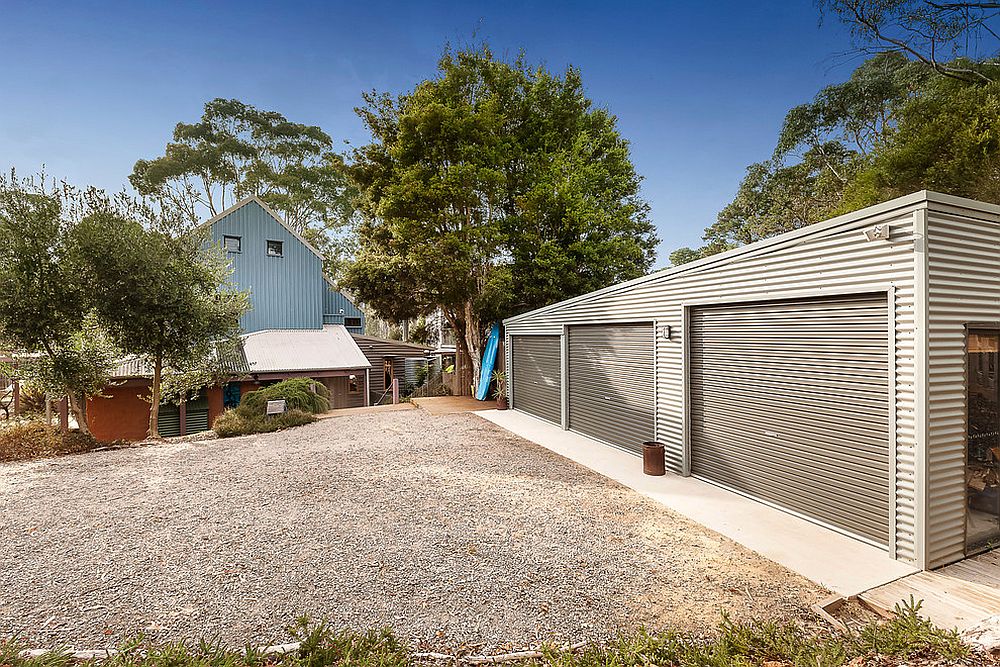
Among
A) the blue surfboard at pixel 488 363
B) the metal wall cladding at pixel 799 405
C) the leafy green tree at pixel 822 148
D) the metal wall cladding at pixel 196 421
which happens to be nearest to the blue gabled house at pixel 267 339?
the metal wall cladding at pixel 196 421

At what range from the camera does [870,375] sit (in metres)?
4.31

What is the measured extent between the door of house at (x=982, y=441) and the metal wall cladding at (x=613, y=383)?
3.62 metres

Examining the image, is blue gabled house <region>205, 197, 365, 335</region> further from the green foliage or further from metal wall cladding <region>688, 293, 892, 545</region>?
metal wall cladding <region>688, 293, 892, 545</region>

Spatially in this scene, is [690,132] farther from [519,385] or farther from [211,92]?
[211,92]

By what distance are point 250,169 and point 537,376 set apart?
75.9 feet

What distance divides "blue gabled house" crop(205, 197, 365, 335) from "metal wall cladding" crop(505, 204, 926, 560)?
1411 cm

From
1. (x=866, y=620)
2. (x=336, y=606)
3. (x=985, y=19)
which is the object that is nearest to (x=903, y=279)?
(x=866, y=620)

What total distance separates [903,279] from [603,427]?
5614 mm

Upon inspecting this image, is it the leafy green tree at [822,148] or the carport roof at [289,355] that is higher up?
the leafy green tree at [822,148]

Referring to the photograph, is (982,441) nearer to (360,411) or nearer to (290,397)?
(360,411)

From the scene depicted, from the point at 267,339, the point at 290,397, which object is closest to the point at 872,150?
the point at 290,397

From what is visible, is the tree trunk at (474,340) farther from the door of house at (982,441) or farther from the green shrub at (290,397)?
the door of house at (982,441)

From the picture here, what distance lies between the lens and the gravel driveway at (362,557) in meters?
3.27

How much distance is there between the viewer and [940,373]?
3846 mm
